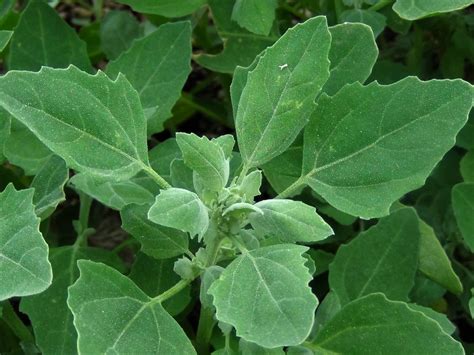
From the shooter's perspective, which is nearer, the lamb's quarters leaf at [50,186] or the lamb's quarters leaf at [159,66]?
the lamb's quarters leaf at [50,186]

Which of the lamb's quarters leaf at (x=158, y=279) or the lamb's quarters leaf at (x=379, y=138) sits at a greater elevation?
the lamb's quarters leaf at (x=379, y=138)

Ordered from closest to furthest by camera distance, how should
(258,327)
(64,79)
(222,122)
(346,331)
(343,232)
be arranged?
1. (258,327)
2. (64,79)
3. (346,331)
4. (343,232)
5. (222,122)

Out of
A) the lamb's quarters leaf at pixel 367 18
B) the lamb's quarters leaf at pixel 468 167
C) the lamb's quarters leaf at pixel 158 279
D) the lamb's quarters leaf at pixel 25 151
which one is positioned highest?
the lamb's quarters leaf at pixel 367 18

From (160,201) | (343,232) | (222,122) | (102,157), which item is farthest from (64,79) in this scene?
(222,122)

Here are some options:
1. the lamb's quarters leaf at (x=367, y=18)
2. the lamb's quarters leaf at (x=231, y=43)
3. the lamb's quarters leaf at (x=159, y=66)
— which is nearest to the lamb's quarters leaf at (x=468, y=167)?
the lamb's quarters leaf at (x=367, y=18)

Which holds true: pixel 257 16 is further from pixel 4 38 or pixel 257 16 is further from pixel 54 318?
A: pixel 54 318

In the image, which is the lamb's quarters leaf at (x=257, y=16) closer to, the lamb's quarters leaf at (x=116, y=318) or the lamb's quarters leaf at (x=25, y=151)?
the lamb's quarters leaf at (x=25, y=151)

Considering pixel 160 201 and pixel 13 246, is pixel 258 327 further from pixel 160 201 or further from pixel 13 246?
pixel 13 246
